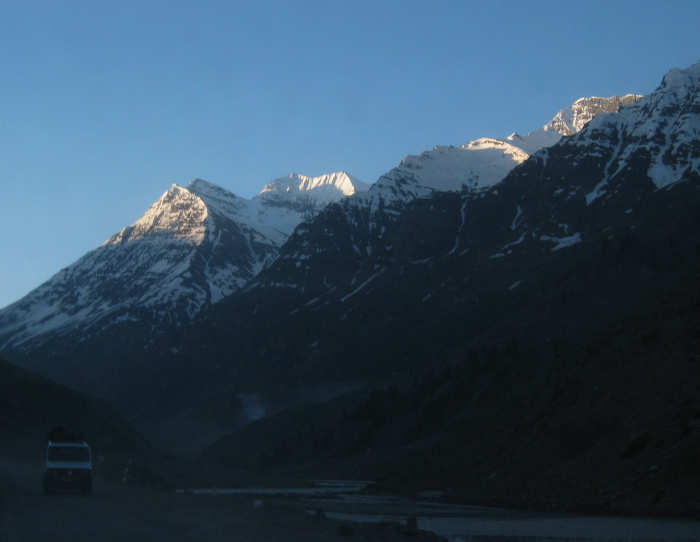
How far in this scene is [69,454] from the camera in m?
39.6

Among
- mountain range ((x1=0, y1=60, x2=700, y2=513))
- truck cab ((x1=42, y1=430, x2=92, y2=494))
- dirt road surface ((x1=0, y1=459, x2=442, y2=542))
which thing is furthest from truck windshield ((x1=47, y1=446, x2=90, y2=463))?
mountain range ((x1=0, y1=60, x2=700, y2=513))

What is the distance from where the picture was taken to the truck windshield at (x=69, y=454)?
39.3 meters

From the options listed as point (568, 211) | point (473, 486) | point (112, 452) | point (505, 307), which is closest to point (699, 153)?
point (568, 211)

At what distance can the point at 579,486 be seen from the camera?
39.9 m

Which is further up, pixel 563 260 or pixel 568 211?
pixel 568 211

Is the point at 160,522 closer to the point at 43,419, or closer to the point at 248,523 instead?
the point at 248,523

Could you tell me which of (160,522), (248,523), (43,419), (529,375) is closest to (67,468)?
(160,522)

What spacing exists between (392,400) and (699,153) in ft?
382

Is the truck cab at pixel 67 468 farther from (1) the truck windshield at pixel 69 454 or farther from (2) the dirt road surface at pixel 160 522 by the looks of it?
(2) the dirt road surface at pixel 160 522

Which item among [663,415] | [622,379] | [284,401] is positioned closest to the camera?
[663,415]

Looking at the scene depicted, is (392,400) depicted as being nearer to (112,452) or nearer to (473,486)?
(112,452)

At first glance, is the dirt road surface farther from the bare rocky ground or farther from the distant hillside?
the distant hillside

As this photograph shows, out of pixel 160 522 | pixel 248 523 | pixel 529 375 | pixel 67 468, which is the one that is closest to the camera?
pixel 160 522

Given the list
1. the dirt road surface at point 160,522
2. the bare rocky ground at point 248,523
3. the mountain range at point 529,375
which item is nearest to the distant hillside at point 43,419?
the mountain range at point 529,375
